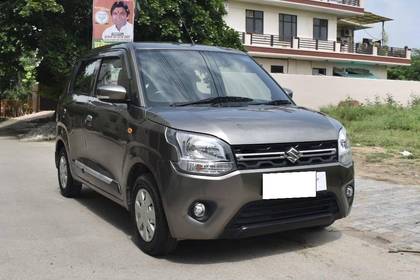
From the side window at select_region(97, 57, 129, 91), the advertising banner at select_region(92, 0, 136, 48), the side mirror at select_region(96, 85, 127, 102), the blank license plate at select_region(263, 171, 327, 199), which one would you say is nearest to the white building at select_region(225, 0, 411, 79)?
the advertising banner at select_region(92, 0, 136, 48)

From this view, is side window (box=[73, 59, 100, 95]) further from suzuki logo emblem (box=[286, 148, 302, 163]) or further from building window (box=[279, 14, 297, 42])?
building window (box=[279, 14, 297, 42])

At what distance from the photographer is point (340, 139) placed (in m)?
5.07

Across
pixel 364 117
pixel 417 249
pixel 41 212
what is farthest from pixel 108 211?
pixel 364 117

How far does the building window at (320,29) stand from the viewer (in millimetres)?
41938

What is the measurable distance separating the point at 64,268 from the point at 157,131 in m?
1.36

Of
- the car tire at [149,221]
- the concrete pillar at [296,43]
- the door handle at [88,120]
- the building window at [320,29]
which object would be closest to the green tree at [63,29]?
the door handle at [88,120]

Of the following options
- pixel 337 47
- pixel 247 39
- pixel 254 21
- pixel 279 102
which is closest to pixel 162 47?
pixel 279 102

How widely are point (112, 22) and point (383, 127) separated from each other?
911cm

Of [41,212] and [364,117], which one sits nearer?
[41,212]

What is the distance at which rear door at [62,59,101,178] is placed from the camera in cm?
666

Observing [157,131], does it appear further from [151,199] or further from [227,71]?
[227,71]

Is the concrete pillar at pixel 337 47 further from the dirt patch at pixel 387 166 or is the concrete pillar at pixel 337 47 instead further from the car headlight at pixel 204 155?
the car headlight at pixel 204 155

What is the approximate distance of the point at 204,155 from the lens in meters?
4.52

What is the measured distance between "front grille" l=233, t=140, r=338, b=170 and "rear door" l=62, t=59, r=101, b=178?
2.59m
